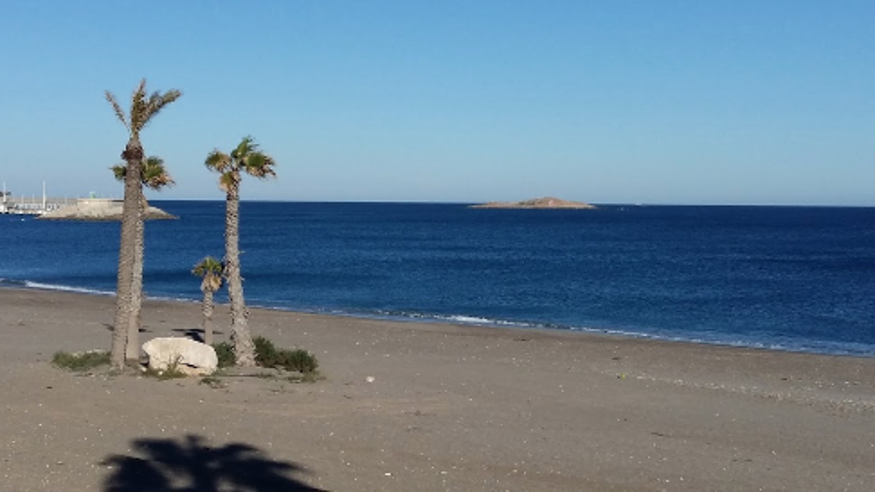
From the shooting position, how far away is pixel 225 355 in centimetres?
2064

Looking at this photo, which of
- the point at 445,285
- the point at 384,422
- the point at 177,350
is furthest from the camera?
the point at 445,285

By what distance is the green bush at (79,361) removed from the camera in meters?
19.2

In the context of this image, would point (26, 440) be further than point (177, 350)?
No

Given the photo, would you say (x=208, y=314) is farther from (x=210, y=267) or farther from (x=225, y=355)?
(x=225, y=355)

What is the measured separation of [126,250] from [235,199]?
2365mm

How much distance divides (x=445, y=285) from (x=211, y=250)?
38967 millimetres

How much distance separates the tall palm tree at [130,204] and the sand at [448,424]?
86 cm

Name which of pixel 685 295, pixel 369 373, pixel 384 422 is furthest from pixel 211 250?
pixel 384 422

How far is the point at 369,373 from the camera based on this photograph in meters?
21.3

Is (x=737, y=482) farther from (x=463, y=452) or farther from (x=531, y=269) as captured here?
(x=531, y=269)

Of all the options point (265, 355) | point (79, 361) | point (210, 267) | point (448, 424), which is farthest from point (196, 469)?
point (210, 267)

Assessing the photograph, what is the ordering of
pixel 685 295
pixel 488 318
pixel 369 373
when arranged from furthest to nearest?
pixel 685 295
pixel 488 318
pixel 369 373

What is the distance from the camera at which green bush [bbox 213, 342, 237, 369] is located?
20.2 metres

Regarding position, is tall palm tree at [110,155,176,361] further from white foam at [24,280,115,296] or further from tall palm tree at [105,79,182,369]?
white foam at [24,280,115,296]
